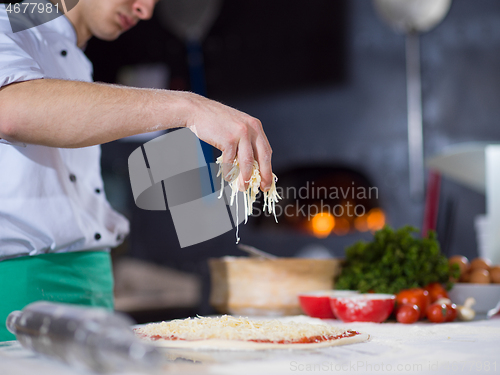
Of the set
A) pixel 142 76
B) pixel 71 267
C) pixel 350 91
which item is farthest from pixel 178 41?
pixel 71 267

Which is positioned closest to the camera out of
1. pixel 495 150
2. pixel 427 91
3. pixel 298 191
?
pixel 495 150

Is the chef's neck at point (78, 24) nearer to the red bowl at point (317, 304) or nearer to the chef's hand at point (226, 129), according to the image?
the chef's hand at point (226, 129)

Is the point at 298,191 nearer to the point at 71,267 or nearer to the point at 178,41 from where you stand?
the point at 178,41

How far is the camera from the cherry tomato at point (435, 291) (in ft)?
4.45

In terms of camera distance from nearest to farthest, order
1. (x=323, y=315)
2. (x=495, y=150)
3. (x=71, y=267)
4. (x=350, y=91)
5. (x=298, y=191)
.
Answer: (x=71, y=267), (x=323, y=315), (x=495, y=150), (x=350, y=91), (x=298, y=191)

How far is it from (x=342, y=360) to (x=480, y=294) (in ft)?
2.77

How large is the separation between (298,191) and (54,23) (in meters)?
3.51

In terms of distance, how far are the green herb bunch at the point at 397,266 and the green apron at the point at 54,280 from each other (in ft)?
2.23

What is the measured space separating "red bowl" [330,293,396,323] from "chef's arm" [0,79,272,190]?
46 centimetres

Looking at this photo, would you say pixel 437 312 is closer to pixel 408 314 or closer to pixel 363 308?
pixel 408 314

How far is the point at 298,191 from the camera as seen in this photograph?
462 centimetres

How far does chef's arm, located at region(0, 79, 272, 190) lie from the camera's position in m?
0.87

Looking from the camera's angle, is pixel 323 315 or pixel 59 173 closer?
pixel 59 173

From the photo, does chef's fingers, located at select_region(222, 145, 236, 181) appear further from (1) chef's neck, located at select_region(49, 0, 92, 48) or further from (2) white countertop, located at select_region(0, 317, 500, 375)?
(1) chef's neck, located at select_region(49, 0, 92, 48)
